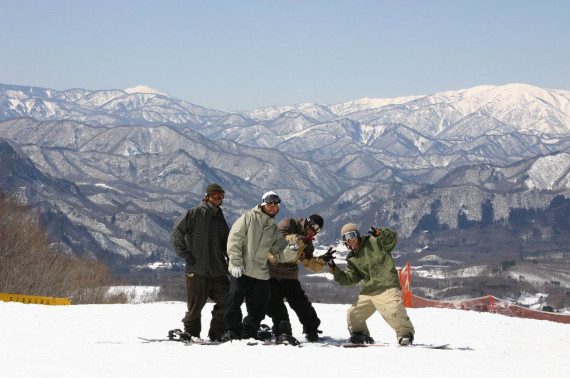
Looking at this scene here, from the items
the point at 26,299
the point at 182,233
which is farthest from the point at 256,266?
the point at 26,299

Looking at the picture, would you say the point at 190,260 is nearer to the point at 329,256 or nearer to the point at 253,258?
the point at 253,258

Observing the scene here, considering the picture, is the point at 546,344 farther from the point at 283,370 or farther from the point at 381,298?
the point at 283,370

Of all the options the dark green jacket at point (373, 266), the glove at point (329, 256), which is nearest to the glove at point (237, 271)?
the glove at point (329, 256)

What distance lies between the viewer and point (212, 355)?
1072 centimetres

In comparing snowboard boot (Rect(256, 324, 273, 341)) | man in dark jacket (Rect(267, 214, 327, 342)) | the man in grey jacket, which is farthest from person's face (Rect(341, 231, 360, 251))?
snowboard boot (Rect(256, 324, 273, 341))

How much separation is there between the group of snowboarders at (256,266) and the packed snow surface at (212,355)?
0.60 metres

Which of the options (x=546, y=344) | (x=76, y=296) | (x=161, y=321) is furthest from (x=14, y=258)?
(x=546, y=344)

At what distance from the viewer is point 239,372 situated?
938 centimetres

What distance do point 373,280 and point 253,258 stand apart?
2.02m

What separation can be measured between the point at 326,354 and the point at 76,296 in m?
57.6

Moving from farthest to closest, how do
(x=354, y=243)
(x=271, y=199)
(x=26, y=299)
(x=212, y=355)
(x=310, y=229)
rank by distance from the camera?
(x=26, y=299), (x=310, y=229), (x=354, y=243), (x=271, y=199), (x=212, y=355)

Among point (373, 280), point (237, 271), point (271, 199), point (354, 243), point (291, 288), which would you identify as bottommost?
point (291, 288)

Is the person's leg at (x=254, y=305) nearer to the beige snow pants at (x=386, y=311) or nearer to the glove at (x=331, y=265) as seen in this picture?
the glove at (x=331, y=265)

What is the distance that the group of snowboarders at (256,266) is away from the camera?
12.3 meters
